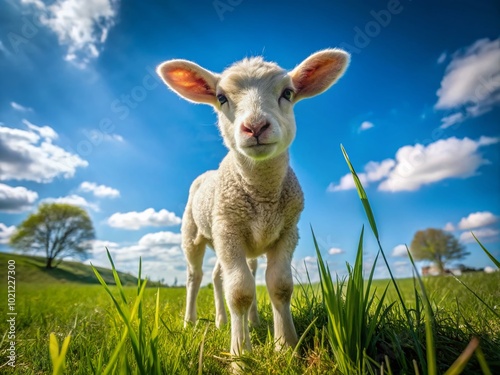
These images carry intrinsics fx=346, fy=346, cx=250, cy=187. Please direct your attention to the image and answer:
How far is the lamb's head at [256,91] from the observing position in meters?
3.47

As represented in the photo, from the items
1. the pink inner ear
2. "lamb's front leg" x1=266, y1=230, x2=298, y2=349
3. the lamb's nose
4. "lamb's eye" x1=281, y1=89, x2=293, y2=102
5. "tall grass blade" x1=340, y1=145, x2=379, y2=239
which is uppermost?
the pink inner ear

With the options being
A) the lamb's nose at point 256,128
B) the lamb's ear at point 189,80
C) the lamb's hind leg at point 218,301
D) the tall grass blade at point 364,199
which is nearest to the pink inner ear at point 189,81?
the lamb's ear at point 189,80

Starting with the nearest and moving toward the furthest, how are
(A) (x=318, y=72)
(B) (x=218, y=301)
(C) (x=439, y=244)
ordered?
1. (A) (x=318, y=72)
2. (B) (x=218, y=301)
3. (C) (x=439, y=244)

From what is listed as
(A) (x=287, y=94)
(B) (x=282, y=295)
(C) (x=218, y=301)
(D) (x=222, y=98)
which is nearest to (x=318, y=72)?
(A) (x=287, y=94)

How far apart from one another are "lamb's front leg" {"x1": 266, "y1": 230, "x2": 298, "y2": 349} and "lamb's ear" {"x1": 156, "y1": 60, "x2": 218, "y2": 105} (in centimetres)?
229

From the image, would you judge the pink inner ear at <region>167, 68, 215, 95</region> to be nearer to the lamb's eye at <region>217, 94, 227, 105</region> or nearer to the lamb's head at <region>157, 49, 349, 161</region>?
the lamb's head at <region>157, 49, 349, 161</region>

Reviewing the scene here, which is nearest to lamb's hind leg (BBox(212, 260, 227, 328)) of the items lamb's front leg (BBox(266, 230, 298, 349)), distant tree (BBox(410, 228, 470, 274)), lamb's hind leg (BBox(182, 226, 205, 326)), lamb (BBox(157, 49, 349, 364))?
lamb's hind leg (BBox(182, 226, 205, 326))

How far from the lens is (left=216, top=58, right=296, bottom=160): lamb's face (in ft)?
11.3

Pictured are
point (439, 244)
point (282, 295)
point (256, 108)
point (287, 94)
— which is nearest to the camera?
point (282, 295)

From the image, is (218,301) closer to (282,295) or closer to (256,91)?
(282,295)

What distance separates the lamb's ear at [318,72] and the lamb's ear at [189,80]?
3.52ft

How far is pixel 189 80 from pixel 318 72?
5.52 feet

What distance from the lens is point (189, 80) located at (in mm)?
4531

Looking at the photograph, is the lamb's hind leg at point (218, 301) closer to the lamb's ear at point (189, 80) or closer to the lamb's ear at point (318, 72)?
the lamb's ear at point (189, 80)
